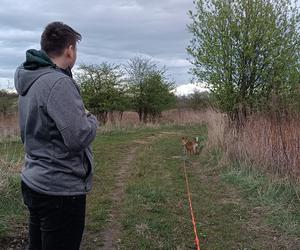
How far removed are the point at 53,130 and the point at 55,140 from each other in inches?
2.3

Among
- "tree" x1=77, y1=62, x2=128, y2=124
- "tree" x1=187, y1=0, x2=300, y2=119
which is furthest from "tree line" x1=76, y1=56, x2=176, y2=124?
"tree" x1=187, y1=0, x2=300, y2=119

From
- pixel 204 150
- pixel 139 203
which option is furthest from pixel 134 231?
pixel 204 150

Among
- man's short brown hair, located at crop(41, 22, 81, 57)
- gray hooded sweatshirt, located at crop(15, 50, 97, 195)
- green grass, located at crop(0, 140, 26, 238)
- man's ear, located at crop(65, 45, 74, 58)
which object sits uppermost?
man's short brown hair, located at crop(41, 22, 81, 57)

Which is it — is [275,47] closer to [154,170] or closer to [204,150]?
[204,150]

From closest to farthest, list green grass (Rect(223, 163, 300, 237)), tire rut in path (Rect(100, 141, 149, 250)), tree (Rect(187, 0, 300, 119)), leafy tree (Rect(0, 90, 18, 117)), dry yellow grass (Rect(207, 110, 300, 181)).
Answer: tire rut in path (Rect(100, 141, 149, 250)) → green grass (Rect(223, 163, 300, 237)) → dry yellow grass (Rect(207, 110, 300, 181)) → tree (Rect(187, 0, 300, 119)) → leafy tree (Rect(0, 90, 18, 117))

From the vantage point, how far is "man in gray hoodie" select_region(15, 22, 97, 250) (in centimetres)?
239

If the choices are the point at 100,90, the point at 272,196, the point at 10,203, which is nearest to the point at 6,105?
the point at 100,90

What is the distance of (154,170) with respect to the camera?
358 inches

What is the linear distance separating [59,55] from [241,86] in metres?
9.23

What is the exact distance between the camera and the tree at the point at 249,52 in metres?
10.8

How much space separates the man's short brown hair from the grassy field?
266cm

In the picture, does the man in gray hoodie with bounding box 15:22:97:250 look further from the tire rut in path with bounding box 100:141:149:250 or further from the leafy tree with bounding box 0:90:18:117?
the leafy tree with bounding box 0:90:18:117

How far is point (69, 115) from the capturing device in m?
2.36

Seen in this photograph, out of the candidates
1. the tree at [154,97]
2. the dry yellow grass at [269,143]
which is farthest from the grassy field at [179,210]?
the tree at [154,97]
